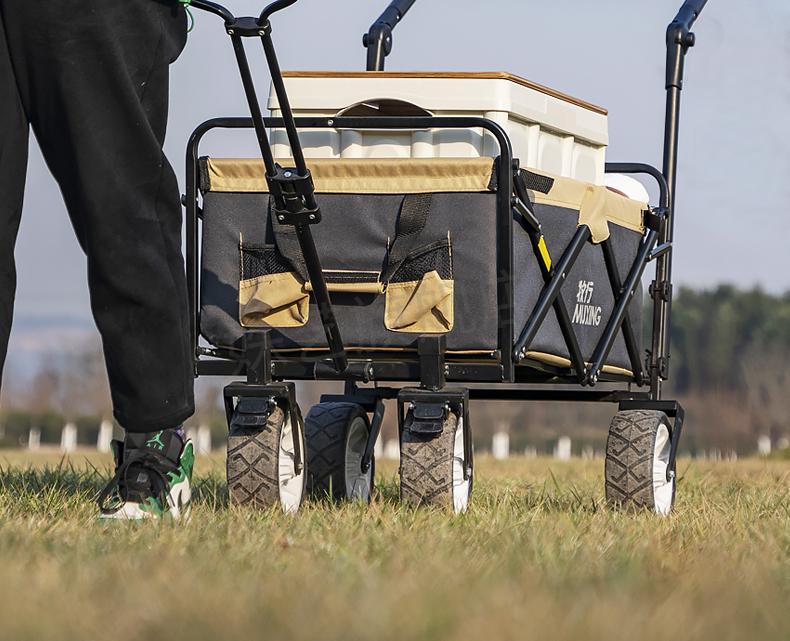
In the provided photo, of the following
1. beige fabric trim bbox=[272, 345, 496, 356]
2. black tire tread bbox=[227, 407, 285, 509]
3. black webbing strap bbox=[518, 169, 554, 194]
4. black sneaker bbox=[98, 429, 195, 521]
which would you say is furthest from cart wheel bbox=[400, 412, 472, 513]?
black webbing strap bbox=[518, 169, 554, 194]

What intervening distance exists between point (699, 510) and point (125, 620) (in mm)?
2458

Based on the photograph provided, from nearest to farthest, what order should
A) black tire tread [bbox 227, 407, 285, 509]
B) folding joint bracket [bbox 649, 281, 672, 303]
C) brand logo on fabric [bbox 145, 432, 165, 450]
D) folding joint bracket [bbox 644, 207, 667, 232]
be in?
1. brand logo on fabric [bbox 145, 432, 165, 450]
2. black tire tread [bbox 227, 407, 285, 509]
3. folding joint bracket [bbox 644, 207, 667, 232]
4. folding joint bracket [bbox 649, 281, 672, 303]

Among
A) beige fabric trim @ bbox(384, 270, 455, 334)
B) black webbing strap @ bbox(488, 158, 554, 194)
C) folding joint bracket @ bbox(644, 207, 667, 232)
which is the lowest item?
beige fabric trim @ bbox(384, 270, 455, 334)

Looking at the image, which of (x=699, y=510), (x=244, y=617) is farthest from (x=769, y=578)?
(x=699, y=510)

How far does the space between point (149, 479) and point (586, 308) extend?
1.53m

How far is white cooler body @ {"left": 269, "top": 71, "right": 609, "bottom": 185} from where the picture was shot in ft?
12.9

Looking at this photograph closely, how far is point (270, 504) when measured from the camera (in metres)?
3.43

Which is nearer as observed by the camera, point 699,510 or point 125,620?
point 125,620

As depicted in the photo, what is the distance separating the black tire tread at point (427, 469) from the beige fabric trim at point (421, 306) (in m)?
0.28

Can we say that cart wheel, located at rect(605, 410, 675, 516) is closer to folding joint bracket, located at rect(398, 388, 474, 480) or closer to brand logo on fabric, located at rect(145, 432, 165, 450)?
folding joint bracket, located at rect(398, 388, 474, 480)

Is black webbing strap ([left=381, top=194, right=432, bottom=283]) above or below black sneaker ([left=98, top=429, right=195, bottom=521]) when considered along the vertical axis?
above

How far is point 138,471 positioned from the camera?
10.4 feet

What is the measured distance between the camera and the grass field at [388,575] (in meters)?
1.69

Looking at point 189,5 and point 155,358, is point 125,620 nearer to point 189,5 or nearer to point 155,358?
point 155,358
